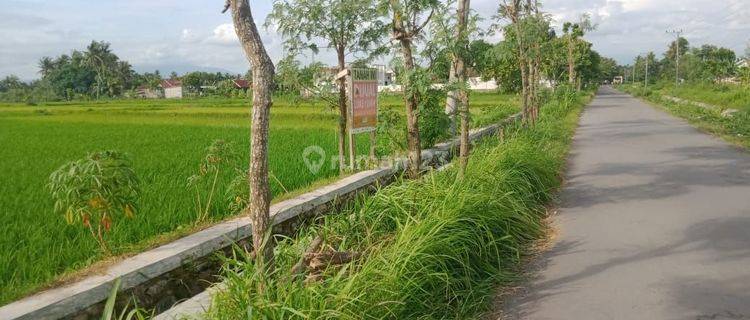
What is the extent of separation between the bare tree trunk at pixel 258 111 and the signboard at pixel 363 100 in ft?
12.6

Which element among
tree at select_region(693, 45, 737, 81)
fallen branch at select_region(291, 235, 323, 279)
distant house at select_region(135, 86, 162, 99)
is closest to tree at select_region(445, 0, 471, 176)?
fallen branch at select_region(291, 235, 323, 279)

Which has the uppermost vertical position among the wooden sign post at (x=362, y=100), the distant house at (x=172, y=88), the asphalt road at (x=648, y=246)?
the distant house at (x=172, y=88)

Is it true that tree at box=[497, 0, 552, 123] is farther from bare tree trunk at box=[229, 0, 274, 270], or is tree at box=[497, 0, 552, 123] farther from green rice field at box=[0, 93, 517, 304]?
bare tree trunk at box=[229, 0, 274, 270]

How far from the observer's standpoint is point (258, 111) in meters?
3.36

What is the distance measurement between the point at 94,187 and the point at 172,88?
7279cm

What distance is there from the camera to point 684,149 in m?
12.0

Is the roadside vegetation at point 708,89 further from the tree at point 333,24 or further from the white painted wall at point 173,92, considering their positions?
the white painted wall at point 173,92

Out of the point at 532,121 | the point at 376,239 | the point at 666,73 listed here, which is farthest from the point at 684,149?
the point at 666,73

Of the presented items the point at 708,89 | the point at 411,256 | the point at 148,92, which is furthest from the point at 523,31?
the point at 148,92

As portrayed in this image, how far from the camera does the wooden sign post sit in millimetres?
7262

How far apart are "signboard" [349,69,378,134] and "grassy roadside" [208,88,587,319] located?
50.1 inches

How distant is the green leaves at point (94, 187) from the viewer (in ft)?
13.1

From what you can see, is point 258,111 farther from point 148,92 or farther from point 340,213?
point 148,92

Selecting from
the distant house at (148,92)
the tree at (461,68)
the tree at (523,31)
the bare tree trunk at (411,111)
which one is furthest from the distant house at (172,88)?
the bare tree trunk at (411,111)
